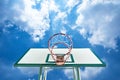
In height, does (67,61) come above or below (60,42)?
below

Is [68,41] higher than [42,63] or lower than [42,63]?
higher

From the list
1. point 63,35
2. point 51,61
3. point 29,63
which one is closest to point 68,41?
point 63,35

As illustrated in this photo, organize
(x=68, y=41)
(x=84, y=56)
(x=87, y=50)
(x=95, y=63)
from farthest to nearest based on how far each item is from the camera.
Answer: (x=87, y=50)
(x=84, y=56)
(x=68, y=41)
(x=95, y=63)

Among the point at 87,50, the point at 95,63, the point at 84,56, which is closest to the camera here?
the point at 95,63

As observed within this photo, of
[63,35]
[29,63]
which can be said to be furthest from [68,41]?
[29,63]

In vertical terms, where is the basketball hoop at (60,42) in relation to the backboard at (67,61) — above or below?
above

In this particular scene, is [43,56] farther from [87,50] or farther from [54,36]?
[87,50]

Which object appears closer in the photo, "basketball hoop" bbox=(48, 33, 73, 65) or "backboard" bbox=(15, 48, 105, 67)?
"backboard" bbox=(15, 48, 105, 67)

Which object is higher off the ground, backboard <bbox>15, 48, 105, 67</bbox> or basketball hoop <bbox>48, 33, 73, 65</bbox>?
basketball hoop <bbox>48, 33, 73, 65</bbox>

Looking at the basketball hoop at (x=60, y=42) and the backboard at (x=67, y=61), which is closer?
the backboard at (x=67, y=61)

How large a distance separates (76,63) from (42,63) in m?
0.50

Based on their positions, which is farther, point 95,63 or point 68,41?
point 68,41

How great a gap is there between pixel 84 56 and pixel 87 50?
0.63 meters

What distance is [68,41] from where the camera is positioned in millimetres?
4172
